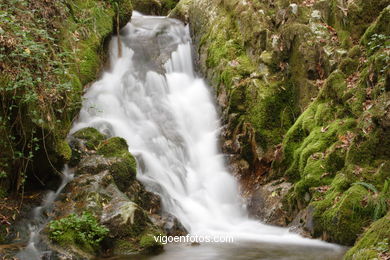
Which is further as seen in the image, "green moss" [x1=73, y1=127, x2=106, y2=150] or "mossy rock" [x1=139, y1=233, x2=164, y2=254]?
"green moss" [x1=73, y1=127, x2=106, y2=150]

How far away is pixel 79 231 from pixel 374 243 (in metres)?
3.73

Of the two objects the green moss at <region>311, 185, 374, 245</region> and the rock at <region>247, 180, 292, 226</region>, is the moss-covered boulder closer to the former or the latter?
the rock at <region>247, 180, 292, 226</region>

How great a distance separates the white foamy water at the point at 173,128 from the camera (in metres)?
7.79

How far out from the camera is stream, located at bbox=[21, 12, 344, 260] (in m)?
6.24

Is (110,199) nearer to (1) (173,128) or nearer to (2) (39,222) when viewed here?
(2) (39,222)

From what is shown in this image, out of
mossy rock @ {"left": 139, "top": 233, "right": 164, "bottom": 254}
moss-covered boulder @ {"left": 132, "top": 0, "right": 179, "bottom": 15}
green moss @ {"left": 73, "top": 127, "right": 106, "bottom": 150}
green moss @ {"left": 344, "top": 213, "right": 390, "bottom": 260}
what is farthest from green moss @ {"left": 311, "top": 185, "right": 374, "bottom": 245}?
moss-covered boulder @ {"left": 132, "top": 0, "right": 179, "bottom": 15}

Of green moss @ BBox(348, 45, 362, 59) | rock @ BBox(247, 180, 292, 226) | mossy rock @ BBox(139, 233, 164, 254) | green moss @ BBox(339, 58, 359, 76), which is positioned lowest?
rock @ BBox(247, 180, 292, 226)

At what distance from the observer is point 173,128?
10312 mm

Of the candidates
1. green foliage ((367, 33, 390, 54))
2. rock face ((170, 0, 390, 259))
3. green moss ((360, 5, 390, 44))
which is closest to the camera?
rock face ((170, 0, 390, 259))

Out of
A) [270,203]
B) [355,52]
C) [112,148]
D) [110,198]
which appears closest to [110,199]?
[110,198]

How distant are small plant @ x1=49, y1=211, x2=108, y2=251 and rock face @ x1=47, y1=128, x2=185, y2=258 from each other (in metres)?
0.05

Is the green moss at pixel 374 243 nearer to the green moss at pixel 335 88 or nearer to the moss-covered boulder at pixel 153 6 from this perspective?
the green moss at pixel 335 88

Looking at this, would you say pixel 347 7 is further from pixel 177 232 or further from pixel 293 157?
pixel 177 232

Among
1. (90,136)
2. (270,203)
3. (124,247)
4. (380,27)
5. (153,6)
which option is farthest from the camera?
(153,6)
